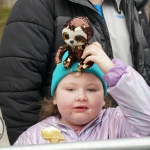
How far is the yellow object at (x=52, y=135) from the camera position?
1547 mm

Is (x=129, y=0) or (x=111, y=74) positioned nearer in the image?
(x=111, y=74)

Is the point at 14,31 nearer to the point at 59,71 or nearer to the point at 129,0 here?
the point at 59,71

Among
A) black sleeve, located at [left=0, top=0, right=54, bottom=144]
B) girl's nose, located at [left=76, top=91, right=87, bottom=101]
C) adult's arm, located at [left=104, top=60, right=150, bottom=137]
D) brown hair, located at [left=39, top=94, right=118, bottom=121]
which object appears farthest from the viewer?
black sleeve, located at [left=0, top=0, right=54, bottom=144]

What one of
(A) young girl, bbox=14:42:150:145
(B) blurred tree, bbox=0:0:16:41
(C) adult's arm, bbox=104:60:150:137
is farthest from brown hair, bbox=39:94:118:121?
(B) blurred tree, bbox=0:0:16:41

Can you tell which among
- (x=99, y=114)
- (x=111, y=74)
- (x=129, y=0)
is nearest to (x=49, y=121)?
(x=99, y=114)

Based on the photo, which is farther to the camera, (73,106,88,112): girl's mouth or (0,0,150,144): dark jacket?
(0,0,150,144): dark jacket

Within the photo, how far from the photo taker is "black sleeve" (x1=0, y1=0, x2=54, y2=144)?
1.85 m

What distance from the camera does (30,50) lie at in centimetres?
185

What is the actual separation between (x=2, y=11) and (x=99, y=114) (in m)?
2.20

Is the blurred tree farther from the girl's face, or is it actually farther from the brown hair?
the girl's face

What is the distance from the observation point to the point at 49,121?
168 cm

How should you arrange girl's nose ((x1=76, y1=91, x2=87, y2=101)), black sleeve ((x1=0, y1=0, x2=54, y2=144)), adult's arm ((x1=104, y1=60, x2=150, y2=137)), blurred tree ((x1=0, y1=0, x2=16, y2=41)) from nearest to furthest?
adult's arm ((x1=104, y1=60, x2=150, y2=137)), girl's nose ((x1=76, y1=91, x2=87, y2=101)), black sleeve ((x1=0, y1=0, x2=54, y2=144)), blurred tree ((x1=0, y1=0, x2=16, y2=41))

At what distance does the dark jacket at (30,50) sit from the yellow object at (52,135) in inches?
13.3

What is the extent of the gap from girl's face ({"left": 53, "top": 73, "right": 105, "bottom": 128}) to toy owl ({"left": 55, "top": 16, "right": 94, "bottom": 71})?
0.06 meters
